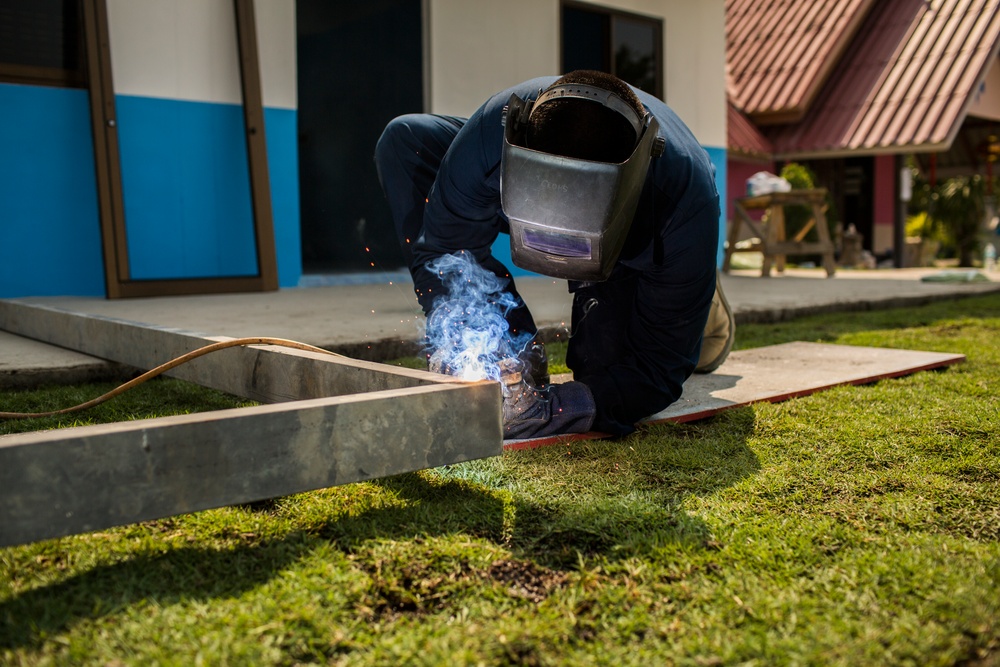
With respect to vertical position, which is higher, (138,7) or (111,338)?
(138,7)

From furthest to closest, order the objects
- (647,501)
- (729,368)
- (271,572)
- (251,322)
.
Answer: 1. (251,322)
2. (729,368)
3. (647,501)
4. (271,572)

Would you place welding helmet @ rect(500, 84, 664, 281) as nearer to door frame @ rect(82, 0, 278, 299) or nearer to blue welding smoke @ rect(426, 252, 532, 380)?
blue welding smoke @ rect(426, 252, 532, 380)

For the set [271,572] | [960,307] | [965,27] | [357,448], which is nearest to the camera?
[271,572]

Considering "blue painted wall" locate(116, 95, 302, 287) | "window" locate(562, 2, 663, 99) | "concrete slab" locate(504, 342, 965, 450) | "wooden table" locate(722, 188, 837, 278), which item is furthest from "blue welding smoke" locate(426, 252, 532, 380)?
"wooden table" locate(722, 188, 837, 278)

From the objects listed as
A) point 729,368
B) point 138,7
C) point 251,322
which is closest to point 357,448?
point 729,368

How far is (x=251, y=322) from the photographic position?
3873 mm

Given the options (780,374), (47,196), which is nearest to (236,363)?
(780,374)

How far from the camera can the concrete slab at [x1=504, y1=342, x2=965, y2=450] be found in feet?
8.27

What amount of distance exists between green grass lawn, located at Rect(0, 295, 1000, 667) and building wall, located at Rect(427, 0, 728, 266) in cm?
518

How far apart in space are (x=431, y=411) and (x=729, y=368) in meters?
1.94

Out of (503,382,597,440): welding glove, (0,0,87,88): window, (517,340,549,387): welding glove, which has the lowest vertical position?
(503,382,597,440): welding glove

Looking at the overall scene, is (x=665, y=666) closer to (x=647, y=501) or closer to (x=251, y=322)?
(x=647, y=501)

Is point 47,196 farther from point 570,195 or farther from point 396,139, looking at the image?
point 570,195

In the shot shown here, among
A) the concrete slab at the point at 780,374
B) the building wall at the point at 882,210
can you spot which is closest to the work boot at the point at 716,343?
the concrete slab at the point at 780,374
